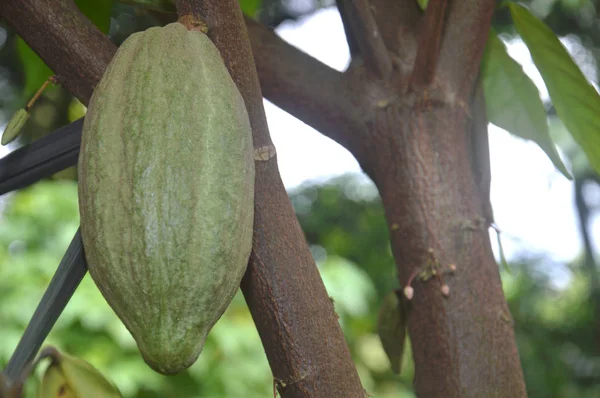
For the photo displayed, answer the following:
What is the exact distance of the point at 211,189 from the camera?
15.2 inches

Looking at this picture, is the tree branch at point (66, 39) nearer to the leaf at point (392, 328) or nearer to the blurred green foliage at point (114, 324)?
the leaf at point (392, 328)

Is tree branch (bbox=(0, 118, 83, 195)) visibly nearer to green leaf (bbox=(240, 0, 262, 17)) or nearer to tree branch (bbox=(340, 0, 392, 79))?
tree branch (bbox=(340, 0, 392, 79))

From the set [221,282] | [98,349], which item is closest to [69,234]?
[98,349]

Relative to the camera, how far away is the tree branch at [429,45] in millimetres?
600

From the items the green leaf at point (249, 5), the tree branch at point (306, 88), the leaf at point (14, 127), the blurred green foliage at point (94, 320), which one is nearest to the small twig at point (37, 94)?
the leaf at point (14, 127)

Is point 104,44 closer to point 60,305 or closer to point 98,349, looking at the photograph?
point 60,305

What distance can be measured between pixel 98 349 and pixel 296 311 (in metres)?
1.47

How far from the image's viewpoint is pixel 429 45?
0.63 meters

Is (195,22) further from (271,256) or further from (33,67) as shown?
(33,67)

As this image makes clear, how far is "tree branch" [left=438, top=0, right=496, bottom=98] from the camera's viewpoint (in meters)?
0.68

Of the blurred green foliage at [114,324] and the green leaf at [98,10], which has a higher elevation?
the green leaf at [98,10]

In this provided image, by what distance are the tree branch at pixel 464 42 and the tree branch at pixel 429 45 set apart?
17mm

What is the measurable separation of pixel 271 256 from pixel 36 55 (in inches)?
15.8

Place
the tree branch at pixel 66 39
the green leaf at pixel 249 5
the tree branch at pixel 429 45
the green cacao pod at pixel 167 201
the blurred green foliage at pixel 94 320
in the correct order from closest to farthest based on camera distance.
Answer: the green cacao pod at pixel 167 201 → the tree branch at pixel 66 39 → the tree branch at pixel 429 45 → the green leaf at pixel 249 5 → the blurred green foliage at pixel 94 320
